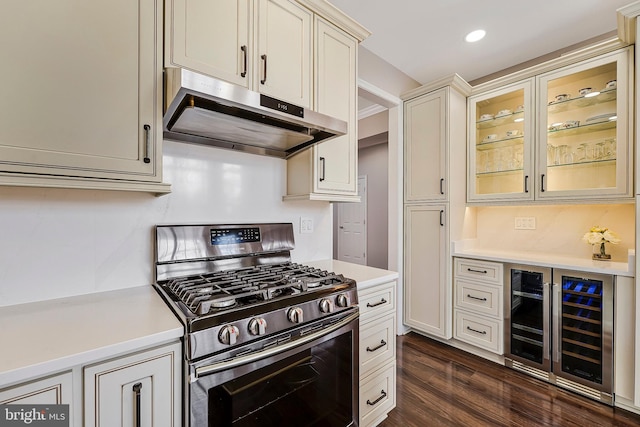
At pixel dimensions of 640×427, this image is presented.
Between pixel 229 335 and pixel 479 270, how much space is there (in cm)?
225

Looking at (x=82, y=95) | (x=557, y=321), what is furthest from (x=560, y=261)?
(x=82, y=95)

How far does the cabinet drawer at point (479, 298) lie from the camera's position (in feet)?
7.61

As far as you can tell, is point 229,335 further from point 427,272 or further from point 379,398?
point 427,272

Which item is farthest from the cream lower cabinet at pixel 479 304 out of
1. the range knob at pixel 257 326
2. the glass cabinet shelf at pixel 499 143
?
the range knob at pixel 257 326

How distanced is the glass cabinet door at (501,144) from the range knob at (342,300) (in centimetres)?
199

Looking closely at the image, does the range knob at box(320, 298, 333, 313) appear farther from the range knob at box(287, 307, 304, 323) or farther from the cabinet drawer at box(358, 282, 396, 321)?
the cabinet drawer at box(358, 282, 396, 321)

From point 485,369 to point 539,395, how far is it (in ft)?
1.24

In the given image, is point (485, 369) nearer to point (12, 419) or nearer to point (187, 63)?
point (12, 419)

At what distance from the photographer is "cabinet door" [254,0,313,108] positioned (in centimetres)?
144

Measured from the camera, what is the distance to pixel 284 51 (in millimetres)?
1538

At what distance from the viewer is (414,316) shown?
2.82m

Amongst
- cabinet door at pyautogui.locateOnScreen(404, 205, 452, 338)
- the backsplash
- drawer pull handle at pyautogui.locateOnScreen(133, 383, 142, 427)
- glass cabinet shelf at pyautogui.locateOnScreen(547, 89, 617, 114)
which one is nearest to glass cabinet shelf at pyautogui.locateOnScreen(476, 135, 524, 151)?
glass cabinet shelf at pyautogui.locateOnScreen(547, 89, 617, 114)

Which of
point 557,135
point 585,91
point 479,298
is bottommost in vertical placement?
point 479,298

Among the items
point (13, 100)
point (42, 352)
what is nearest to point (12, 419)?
point (42, 352)
